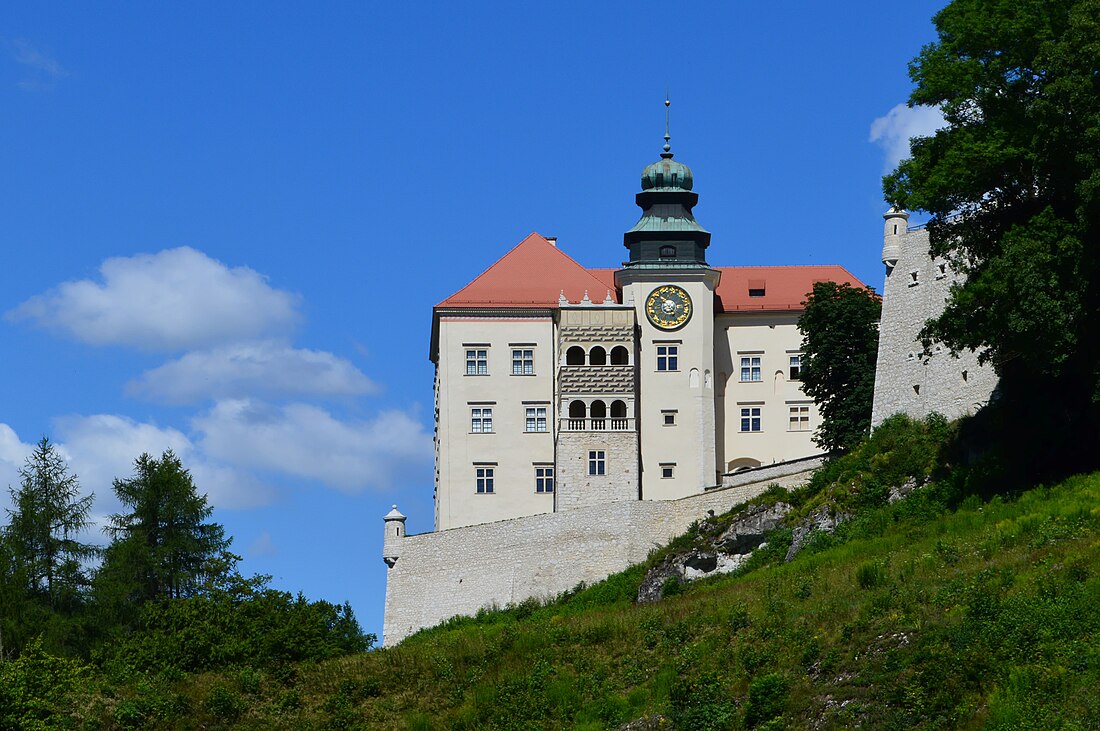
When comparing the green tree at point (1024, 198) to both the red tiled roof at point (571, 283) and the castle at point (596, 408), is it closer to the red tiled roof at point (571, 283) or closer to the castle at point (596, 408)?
the castle at point (596, 408)

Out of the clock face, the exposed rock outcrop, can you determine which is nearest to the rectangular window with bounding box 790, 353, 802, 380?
the clock face

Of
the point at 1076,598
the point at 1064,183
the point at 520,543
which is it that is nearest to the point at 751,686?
the point at 1076,598

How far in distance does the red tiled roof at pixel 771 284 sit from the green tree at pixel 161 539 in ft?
73.4

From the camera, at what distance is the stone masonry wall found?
59031mm

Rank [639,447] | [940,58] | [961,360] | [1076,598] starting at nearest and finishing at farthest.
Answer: [1076,598] → [940,58] → [961,360] → [639,447]

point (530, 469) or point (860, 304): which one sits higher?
point (860, 304)

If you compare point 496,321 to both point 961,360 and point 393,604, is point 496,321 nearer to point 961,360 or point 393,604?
point 393,604

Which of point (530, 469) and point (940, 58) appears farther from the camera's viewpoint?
point (530, 469)

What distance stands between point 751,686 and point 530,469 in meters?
34.1

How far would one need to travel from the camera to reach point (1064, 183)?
4847cm

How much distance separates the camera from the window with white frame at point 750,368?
76375mm

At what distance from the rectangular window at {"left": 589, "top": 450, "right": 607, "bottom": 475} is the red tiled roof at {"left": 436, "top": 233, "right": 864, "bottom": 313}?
6392 millimetres

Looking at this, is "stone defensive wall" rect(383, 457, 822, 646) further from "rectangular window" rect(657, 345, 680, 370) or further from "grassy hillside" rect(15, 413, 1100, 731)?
"grassy hillside" rect(15, 413, 1100, 731)

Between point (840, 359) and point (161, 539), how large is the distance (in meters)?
22.6
